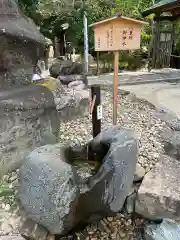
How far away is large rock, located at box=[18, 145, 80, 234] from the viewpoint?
1774 mm

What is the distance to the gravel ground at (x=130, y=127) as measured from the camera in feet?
7.06

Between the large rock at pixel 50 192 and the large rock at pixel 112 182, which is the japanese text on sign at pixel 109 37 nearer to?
the large rock at pixel 112 182

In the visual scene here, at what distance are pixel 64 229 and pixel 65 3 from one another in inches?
343

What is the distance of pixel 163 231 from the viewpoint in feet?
6.57

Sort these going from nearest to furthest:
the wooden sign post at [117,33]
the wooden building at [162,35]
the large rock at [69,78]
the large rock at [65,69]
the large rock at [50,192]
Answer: the large rock at [50,192] < the wooden sign post at [117,33] < the large rock at [69,78] < the large rock at [65,69] < the wooden building at [162,35]

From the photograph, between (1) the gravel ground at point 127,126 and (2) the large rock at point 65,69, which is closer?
(1) the gravel ground at point 127,126

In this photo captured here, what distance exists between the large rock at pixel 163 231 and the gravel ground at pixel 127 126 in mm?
149

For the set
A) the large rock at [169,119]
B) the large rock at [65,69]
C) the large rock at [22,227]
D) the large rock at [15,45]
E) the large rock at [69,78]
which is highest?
the large rock at [15,45]

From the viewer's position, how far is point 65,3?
884cm

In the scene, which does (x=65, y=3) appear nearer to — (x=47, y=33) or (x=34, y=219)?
(x=47, y=33)

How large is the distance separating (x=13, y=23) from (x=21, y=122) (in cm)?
102

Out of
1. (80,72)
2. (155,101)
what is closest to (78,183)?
(155,101)

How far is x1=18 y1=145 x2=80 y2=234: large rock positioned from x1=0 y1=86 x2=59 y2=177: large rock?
62 centimetres

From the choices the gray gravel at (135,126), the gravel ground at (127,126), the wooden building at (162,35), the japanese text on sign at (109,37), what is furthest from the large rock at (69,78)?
the wooden building at (162,35)
